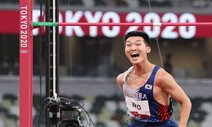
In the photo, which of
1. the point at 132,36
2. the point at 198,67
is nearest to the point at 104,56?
the point at 198,67

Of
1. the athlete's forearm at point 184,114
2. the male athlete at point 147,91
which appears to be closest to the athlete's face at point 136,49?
the male athlete at point 147,91

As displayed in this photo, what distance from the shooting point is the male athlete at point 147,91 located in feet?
12.0

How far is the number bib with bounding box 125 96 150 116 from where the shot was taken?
148 inches

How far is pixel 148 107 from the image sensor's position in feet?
12.3

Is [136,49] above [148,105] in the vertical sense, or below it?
above

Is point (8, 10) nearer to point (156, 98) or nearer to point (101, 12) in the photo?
point (101, 12)

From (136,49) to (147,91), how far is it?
34 cm

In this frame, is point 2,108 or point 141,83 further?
point 2,108

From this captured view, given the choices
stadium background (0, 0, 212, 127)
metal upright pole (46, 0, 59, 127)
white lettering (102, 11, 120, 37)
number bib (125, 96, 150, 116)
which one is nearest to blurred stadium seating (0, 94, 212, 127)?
stadium background (0, 0, 212, 127)

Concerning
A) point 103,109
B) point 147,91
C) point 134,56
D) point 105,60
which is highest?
point 134,56

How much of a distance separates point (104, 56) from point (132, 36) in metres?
12.2

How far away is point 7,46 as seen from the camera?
1616 cm

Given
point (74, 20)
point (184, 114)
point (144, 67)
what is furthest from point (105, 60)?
point (184, 114)

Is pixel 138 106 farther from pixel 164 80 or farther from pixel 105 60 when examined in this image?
pixel 105 60
